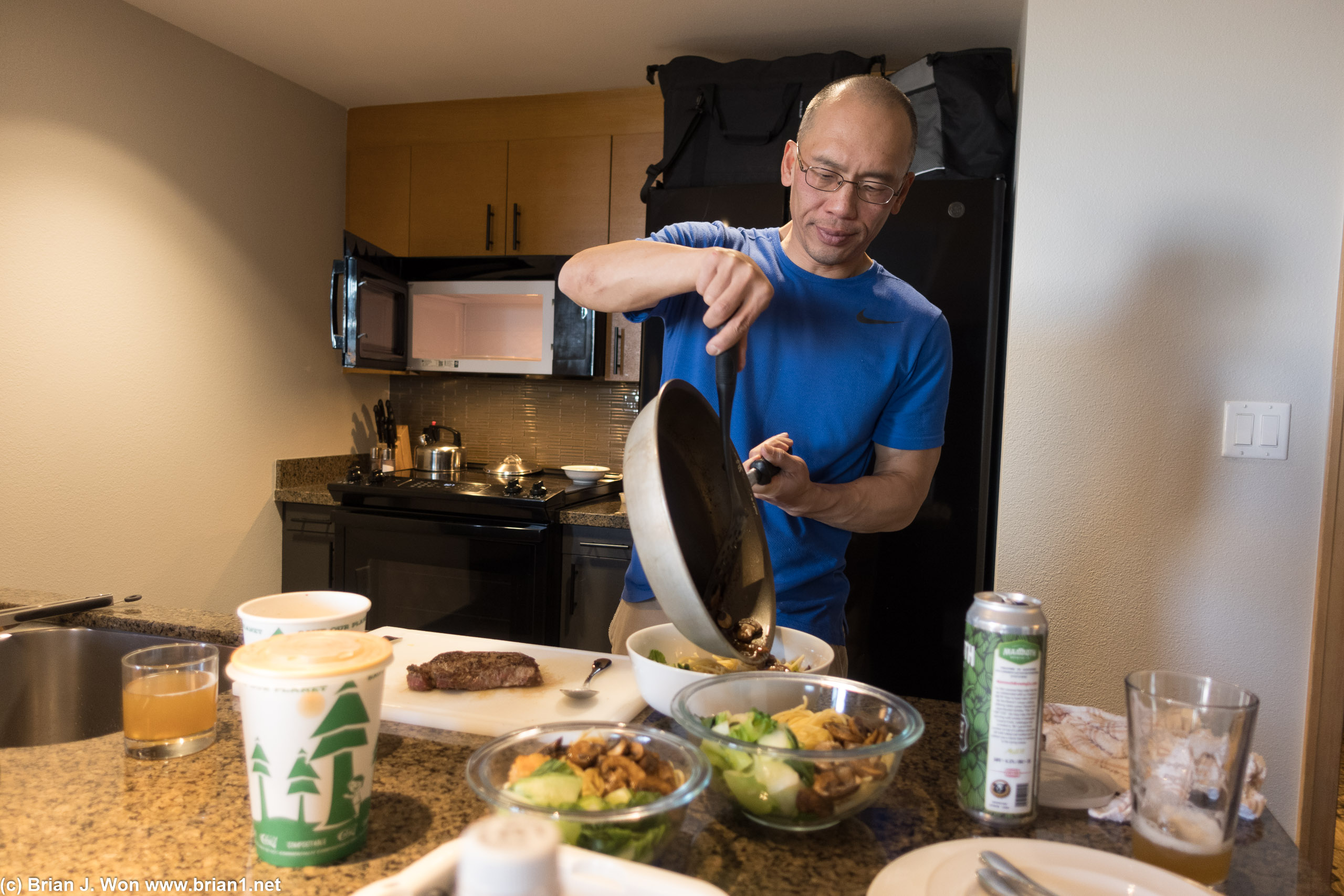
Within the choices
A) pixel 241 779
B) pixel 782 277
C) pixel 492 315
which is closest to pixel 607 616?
pixel 492 315

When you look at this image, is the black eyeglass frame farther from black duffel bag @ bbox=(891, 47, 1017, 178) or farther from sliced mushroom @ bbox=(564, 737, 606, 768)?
black duffel bag @ bbox=(891, 47, 1017, 178)

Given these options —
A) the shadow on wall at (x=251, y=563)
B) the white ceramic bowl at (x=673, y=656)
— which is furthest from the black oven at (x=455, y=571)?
the white ceramic bowl at (x=673, y=656)

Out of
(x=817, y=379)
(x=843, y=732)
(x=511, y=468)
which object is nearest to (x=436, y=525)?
(x=511, y=468)

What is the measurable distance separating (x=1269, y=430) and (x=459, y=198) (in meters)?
2.65

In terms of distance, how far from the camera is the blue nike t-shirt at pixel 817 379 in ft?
4.65

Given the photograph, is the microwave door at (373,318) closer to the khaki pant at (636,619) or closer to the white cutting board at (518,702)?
the khaki pant at (636,619)

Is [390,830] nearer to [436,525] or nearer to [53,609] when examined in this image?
[53,609]

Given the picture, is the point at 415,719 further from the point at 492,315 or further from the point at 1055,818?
the point at 492,315

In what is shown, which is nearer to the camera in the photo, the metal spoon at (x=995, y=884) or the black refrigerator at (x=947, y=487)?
the metal spoon at (x=995, y=884)

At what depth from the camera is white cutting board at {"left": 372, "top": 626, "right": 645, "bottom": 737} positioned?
918mm

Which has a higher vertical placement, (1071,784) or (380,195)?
(380,195)

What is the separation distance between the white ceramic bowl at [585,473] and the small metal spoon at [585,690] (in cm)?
193

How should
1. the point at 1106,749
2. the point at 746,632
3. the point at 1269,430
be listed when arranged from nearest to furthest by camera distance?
the point at 1106,749 < the point at 746,632 < the point at 1269,430

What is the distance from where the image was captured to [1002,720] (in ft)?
2.32
